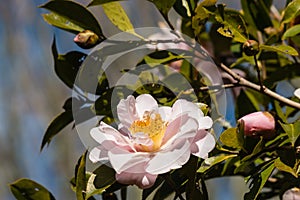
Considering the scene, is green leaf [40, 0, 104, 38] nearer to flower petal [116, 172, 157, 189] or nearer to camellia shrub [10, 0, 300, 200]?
camellia shrub [10, 0, 300, 200]

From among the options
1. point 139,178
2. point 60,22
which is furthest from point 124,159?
point 60,22

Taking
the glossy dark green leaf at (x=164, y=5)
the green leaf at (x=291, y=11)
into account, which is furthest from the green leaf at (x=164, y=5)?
the green leaf at (x=291, y=11)

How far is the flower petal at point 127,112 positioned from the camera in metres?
0.43

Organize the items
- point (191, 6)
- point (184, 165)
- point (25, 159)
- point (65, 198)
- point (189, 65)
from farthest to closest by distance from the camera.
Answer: point (25, 159)
point (65, 198)
point (189, 65)
point (191, 6)
point (184, 165)

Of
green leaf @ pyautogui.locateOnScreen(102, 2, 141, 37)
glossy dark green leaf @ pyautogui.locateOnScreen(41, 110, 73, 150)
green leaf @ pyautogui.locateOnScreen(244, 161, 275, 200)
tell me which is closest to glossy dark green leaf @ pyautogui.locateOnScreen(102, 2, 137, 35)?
green leaf @ pyautogui.locateOnScreen(102, 2, 141, 37)

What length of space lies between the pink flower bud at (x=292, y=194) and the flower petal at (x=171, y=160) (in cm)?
13

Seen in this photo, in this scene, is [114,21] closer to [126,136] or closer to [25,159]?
[126,136]

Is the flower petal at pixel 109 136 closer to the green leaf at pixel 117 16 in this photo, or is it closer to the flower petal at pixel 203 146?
the flower petal at pixel 203 146

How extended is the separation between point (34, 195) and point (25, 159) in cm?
290

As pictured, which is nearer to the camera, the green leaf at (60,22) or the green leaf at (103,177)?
the green leaf at (103,177)

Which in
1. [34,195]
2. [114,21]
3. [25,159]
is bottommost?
[25,159]

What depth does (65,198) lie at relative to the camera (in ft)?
8.96

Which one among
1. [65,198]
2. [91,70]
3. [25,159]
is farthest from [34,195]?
[25,159]

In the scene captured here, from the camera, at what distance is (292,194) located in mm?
468
